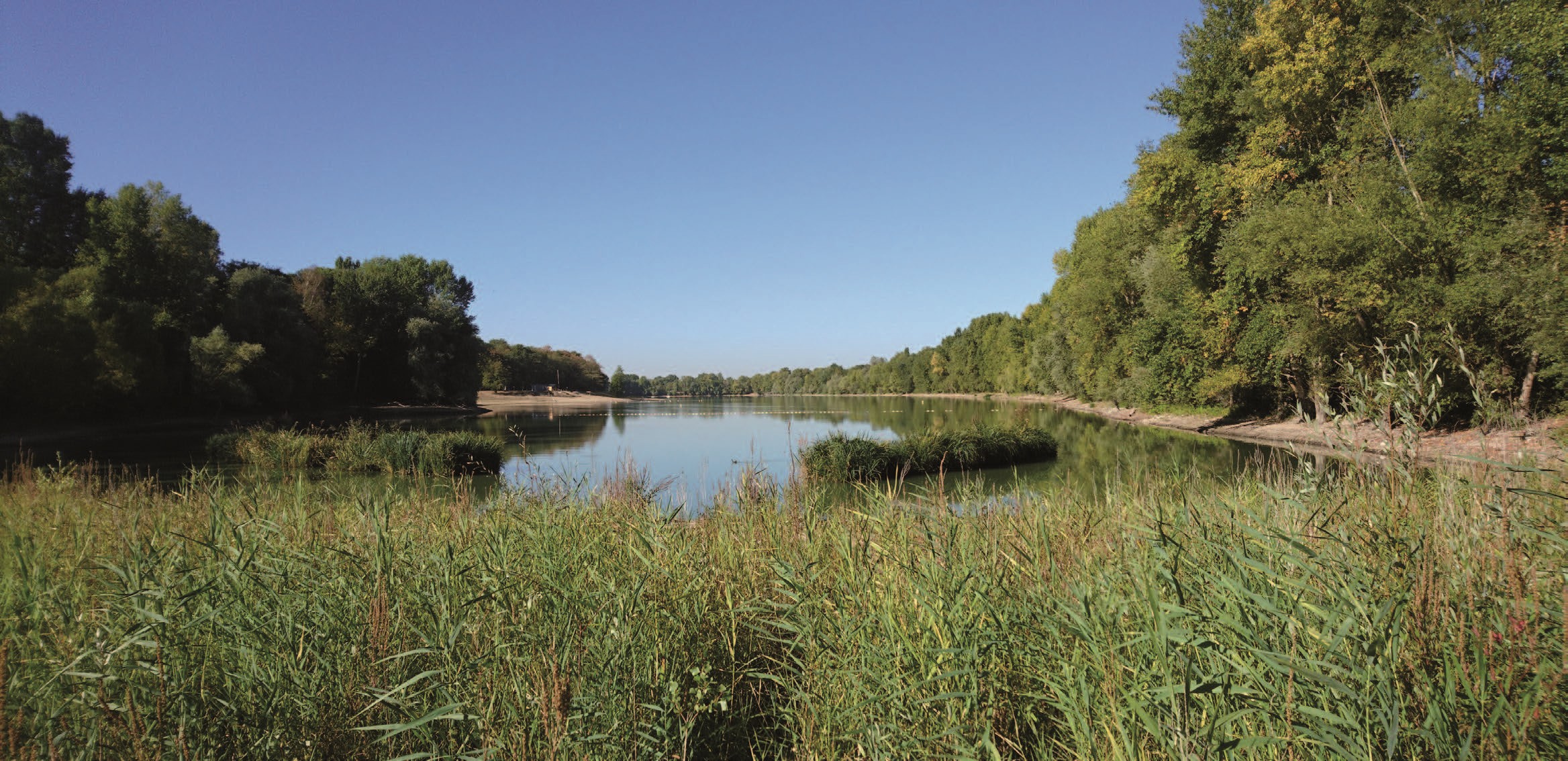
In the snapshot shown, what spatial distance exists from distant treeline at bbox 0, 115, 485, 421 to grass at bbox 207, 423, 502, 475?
10736 mm

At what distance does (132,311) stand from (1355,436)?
39.3 meters

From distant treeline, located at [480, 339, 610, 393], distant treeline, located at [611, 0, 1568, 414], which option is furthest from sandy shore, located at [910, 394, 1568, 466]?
distant treeline, located at [480, 339, 610, 393]

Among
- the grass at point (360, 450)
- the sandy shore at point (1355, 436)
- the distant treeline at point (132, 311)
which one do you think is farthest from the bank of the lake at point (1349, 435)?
the distant treeline at point (132, 311)

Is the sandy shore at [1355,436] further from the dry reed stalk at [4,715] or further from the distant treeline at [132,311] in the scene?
the distant treeline at [132,311]

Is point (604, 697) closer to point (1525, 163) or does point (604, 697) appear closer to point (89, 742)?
point (89, 742)

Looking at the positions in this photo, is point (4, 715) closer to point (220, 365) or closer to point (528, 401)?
point (220, 365)

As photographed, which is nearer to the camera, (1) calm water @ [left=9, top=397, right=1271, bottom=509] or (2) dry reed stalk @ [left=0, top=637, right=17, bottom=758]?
(2) dry reed stalk @ [left=0, top=637, right=17, bottom=758]

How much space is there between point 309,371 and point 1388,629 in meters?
52.2

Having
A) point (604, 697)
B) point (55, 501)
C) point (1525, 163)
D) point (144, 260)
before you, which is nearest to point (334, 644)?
point (604, 697)

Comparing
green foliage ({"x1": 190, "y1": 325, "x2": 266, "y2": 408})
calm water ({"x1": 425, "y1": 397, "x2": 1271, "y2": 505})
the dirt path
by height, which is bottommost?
calm water ({"x1": 425, "y1": 397, "x2": 1271, "y2": 505})

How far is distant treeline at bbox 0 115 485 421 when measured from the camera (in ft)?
81.5

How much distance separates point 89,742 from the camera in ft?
6.40

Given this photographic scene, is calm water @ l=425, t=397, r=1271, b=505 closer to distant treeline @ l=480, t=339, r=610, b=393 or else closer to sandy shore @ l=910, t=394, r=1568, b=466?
sandy shore @ l=910, t=394, r=1568, b=466

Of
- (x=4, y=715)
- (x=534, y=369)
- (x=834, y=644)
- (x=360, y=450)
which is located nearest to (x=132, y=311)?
(x=360, y=450)
